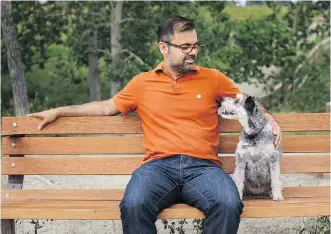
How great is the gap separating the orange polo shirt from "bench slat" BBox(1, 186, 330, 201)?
42cm

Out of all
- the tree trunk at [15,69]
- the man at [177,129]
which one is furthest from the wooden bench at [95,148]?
the tree trunk at [15,69]

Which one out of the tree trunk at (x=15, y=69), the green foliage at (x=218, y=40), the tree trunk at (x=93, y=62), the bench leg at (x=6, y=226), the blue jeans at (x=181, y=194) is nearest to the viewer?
the blue jeans at (x=181, y=194)

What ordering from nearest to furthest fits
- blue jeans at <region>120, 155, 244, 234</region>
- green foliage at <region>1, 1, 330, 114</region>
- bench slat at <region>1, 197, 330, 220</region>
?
blue jeans at <region>120, 155, 244, 234</region>
bench slat at <region>1, 197, 330, 220</region>
green foliage at <region>1, 1, 330, 114</region>

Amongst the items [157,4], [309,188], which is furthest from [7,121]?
[157,4]

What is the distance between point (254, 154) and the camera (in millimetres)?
4867

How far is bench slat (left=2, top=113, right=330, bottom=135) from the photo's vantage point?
17.6ft

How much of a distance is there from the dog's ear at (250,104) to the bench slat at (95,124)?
552 millimetres

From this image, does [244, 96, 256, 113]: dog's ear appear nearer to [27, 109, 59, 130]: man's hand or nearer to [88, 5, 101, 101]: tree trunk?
[27, 109, 59, 130]: man's hand

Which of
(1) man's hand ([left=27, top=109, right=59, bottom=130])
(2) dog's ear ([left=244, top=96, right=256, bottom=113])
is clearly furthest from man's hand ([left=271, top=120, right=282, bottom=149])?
(1) man's hand ([left=27, top=109, right=59, bottom=130])

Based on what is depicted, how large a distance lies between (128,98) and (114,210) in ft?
3.32

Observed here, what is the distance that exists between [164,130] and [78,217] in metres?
0.96

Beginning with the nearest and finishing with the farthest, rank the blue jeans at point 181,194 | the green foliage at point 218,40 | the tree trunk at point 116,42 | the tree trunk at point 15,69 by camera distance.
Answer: the blue jeans at point 181,194 < the tree trunk at point 15,69 < the green foliage at point 218,40 < the tree trunk at point 116,42

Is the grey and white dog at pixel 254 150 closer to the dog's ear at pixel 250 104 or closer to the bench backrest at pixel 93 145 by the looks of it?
the dog's ear at pixel 250 104

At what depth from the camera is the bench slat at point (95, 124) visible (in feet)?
17.6
